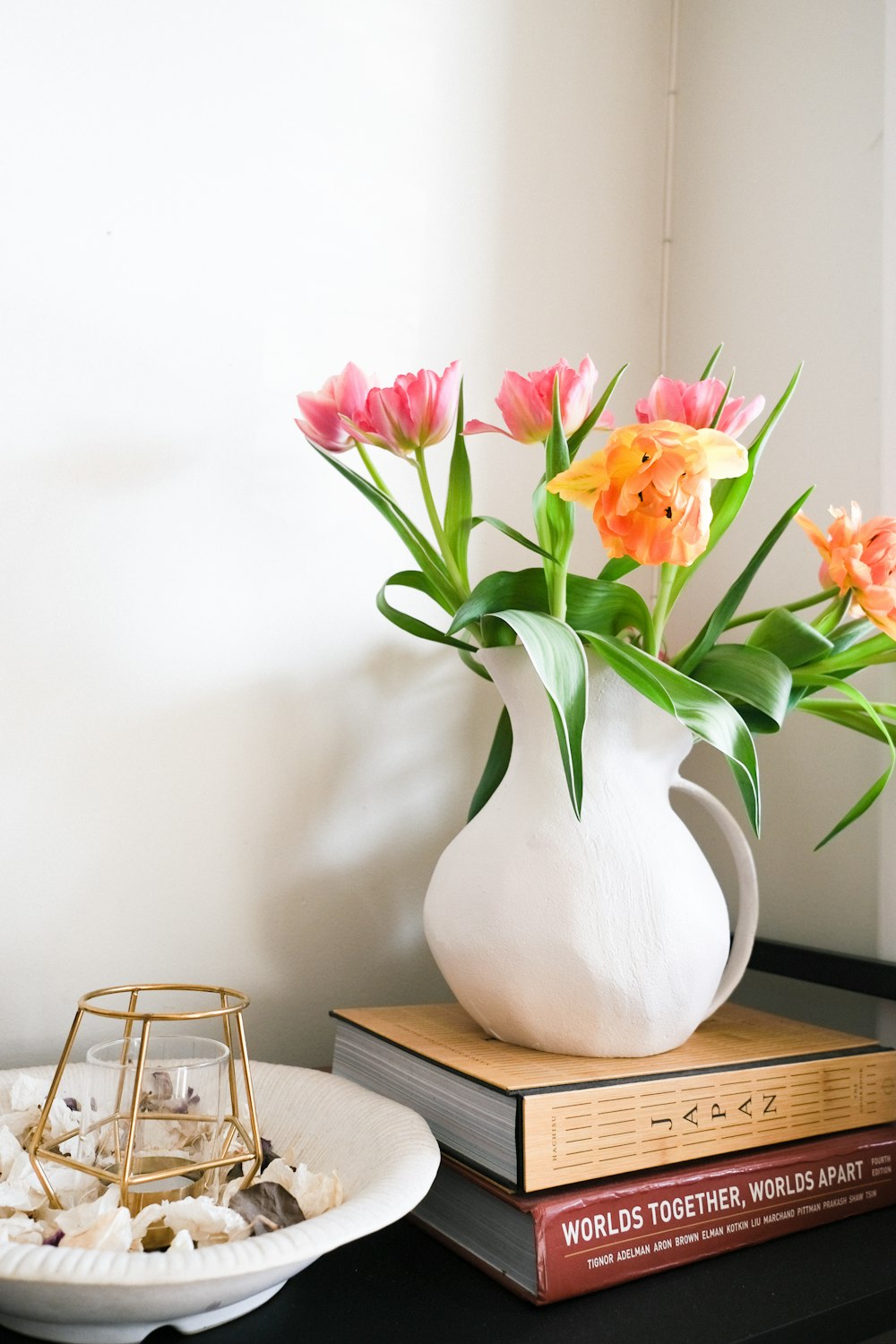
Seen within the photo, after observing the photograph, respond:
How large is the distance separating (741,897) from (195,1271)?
43 centimetres

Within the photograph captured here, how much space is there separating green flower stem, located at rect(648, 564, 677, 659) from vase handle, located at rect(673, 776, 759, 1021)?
101mm

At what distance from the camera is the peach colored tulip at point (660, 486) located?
531 millimetres

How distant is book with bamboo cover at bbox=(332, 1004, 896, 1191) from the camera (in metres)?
0.52

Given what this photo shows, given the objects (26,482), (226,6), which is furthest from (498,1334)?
(226,6)

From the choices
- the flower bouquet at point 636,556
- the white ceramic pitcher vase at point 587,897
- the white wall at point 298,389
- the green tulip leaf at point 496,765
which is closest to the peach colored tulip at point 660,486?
the flower bouquet at point 636,556

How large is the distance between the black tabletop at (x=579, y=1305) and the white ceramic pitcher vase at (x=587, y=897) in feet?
0.41

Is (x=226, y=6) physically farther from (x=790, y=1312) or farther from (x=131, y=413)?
(x=790, y=1312)

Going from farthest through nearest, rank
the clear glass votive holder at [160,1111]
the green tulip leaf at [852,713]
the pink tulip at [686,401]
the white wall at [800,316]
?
1. the white wall at [800,316]
2. the green tulip leaf at [852,713]
3. the pink tulip at [686,401]
4. the clear glass votive holder at [160,1111]

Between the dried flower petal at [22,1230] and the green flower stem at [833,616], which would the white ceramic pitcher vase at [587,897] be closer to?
the green flower stem at [833,616]

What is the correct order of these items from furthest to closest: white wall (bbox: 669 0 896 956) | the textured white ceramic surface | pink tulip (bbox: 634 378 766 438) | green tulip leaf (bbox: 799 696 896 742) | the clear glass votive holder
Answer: white wall (bbox: 669 0 896 956)
green tulip leaf (bbox: 799 696 896 742)
pink tulip (bbox: 634 378 766 438)
the clear glass votive holder
the textured white ceramic surface

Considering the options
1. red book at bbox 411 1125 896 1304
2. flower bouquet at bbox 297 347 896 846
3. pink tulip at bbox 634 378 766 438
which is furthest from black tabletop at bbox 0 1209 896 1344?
pink tulip at bbox 634 378 766 438

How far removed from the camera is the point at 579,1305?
50 centimetres

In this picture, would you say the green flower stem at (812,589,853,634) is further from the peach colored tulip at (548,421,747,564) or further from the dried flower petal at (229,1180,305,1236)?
the dried flower petal at (229,1180,305,1236)

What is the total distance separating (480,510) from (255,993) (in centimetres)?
45
